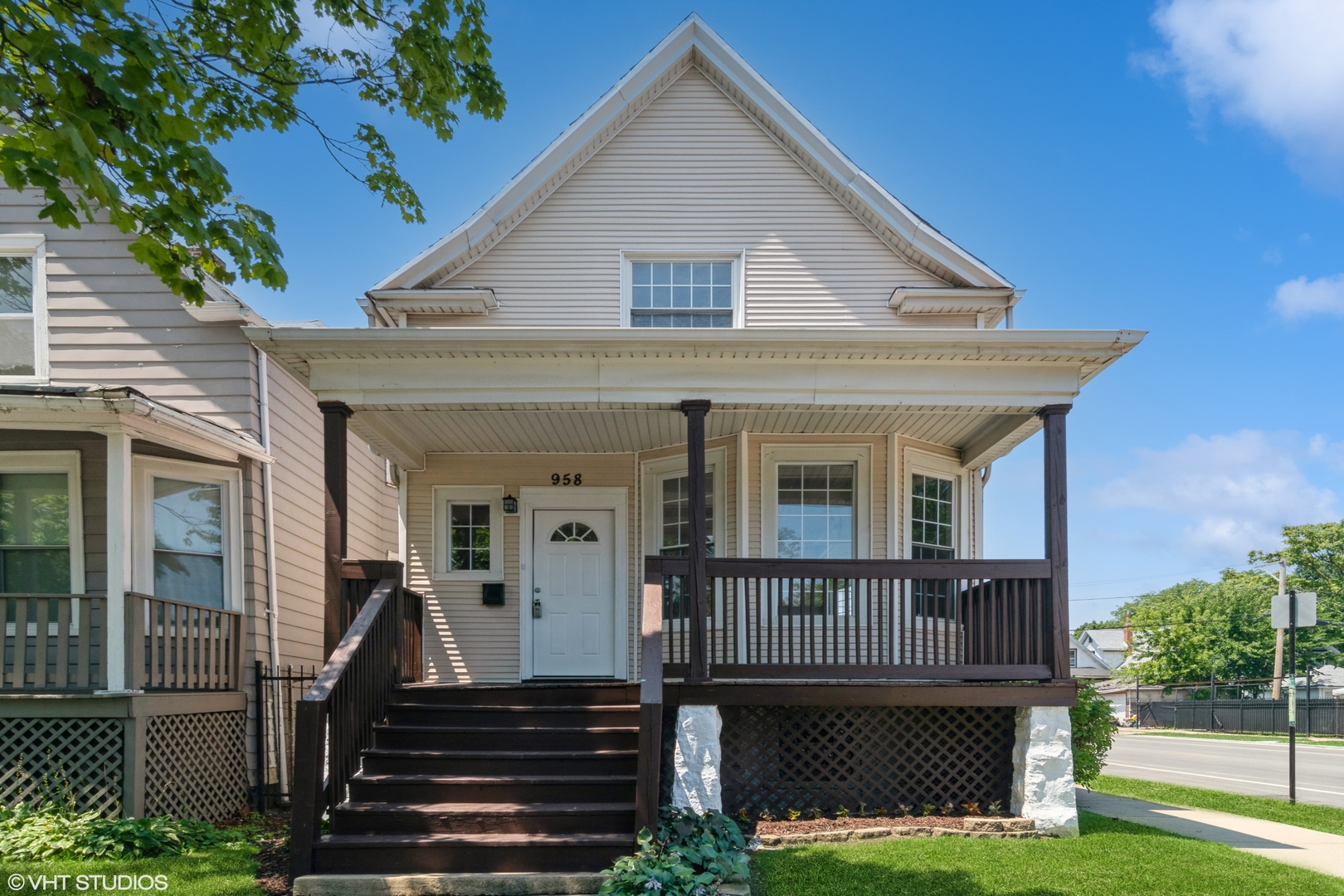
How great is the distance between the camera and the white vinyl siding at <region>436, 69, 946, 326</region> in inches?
420

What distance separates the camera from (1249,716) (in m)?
31.6

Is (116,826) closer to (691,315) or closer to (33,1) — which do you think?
(33,1)

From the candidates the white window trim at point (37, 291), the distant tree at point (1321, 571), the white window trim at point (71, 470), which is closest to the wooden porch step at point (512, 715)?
the white window trim at point (71, 470)

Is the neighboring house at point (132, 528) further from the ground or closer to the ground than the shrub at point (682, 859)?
further from the ground

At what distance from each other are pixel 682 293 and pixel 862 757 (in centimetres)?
530

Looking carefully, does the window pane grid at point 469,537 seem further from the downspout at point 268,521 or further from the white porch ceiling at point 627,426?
the downspout at point 268,521

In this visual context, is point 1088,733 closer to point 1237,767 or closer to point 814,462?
point 814,462

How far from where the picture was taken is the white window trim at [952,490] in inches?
388

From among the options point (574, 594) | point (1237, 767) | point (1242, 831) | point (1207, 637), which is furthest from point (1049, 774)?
point (1207, 637)

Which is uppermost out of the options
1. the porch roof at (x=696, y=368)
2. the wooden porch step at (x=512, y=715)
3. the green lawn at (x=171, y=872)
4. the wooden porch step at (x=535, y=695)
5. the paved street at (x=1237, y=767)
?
the porch roof at (x=696, y=368)

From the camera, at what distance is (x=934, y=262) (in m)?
10.5

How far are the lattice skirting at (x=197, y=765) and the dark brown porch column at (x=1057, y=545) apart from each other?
742 centimetres

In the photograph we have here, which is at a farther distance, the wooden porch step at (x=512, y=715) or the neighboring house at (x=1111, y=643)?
the neighboring house at (x=1111, y=643)

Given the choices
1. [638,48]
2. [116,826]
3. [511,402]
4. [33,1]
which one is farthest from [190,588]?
[638,48]
